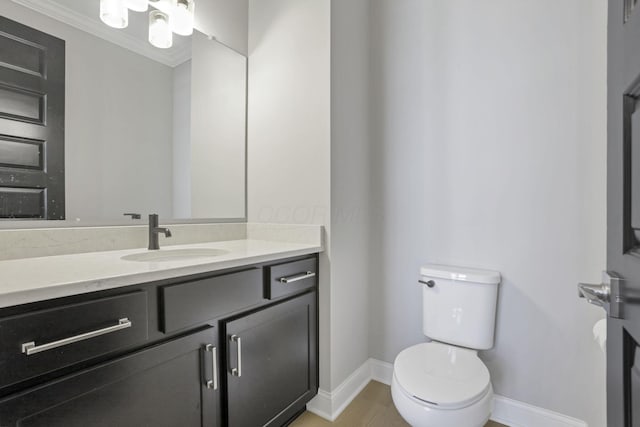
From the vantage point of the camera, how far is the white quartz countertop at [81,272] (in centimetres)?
68

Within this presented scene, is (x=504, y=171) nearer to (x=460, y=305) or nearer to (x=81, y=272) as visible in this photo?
(x=460, y=305)

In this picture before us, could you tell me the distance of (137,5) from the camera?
144cm

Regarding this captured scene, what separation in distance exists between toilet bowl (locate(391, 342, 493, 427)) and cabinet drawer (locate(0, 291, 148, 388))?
953 mm

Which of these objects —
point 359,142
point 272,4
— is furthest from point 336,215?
point 272,4

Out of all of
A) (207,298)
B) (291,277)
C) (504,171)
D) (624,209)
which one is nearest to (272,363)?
(291,277)

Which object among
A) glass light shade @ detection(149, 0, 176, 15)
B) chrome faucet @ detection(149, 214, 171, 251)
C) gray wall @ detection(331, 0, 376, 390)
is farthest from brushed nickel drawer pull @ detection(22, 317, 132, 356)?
glass light shade @ detection(149, 0, 176, 15)

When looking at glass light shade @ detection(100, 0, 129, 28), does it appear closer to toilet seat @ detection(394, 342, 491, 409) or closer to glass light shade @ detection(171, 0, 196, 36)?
glass light shade @ detection(171, 0, 196, 36)

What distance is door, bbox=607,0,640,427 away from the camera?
1.51 feet

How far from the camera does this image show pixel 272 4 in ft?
5.88

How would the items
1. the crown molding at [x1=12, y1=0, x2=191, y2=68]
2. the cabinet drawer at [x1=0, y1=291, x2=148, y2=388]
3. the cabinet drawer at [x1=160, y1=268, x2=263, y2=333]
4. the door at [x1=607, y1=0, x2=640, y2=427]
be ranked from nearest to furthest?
the door at [x1=607, y1=0, x2=640, y2=427], the cabinet drawer at [x1=0, y1=291, x2=148, y2=388], the cabinet drawer at [x1=160, y1=268, x2=263, y2=333], the crown molding at [x1=12, y1=0, x2=191, y2=68]

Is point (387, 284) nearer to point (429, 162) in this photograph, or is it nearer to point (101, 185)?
point (429, 162)

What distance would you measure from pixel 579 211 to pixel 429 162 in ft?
2.33

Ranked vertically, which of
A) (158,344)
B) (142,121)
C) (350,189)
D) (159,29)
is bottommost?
(158,344)

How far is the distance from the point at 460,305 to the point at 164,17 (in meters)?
2.06
